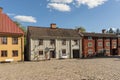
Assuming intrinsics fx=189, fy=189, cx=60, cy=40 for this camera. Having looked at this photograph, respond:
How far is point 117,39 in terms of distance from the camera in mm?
63062

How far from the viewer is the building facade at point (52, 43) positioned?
4472 centimetres

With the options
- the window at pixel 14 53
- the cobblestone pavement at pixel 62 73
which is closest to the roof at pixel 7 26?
the window at pixel 14 53

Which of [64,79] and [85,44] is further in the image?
[85,44]

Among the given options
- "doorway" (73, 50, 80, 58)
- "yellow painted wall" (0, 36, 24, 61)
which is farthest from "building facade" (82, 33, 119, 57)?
"yellow painted wall" (0, 36, 24, 61)

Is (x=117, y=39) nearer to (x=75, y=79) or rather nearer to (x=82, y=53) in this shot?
(x=82, y=53)

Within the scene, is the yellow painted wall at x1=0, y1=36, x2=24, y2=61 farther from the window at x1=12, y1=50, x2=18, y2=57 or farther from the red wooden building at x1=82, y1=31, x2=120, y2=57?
the red wooden building at x1=82, y1=31, x2=120, y2=57

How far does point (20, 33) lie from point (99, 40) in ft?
90.1

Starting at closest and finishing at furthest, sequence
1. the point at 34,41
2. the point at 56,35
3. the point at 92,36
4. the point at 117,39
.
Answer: the point at 34,41 → the point at 56,35 → the point at 92,36 → the point at 117,39

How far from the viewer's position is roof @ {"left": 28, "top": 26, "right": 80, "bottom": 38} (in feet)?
150

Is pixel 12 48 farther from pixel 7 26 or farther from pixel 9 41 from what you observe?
pixel 7 26

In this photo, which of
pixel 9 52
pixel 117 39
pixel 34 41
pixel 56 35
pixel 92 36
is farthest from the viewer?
pixel 117 39

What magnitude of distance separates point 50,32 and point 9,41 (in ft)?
41.3

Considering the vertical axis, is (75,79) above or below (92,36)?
below

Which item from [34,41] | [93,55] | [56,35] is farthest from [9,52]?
[93,55]
